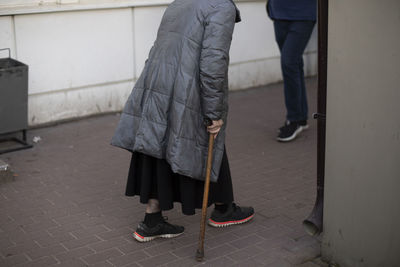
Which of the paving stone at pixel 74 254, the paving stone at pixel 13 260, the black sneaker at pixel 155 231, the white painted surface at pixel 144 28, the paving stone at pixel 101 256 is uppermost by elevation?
the white painted surface at pixel 144 28

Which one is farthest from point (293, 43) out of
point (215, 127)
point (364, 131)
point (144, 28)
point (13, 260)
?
point (13, 260)

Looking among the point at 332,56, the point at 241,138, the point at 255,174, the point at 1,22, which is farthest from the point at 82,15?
the point at 332,56

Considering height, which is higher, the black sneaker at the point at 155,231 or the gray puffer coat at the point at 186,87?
the gray puffer coat at the point at 186,87

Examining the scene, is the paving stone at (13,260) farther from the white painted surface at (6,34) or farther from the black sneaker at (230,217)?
the white painted surface at (6,34)

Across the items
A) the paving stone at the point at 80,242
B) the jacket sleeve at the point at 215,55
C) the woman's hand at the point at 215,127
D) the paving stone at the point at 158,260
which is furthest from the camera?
the paving stone at the point at 80,242

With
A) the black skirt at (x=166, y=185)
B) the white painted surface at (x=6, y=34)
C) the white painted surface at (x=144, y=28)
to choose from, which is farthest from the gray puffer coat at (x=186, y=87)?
the white painted surface at (x=144, y=28)

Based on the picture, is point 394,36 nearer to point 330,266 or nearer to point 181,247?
point 330,266

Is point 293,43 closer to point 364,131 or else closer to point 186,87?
Answer: point 186,87

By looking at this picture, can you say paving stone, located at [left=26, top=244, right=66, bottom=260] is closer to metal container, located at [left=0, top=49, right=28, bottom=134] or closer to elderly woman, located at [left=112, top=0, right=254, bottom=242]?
elderly woman, located at [left=112, top=0, right=254, bottom=242]

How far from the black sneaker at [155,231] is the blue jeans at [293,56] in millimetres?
2789

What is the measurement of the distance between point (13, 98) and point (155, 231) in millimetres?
2712

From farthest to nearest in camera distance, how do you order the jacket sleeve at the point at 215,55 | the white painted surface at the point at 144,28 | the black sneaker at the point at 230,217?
1. the white painted surface at the point at 144,28
2. the black sneaker at the point at 230,217
3. the jacket sleeve at the point at 215,55

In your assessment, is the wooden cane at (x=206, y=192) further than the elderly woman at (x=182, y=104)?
Yes

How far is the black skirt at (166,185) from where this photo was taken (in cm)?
410
